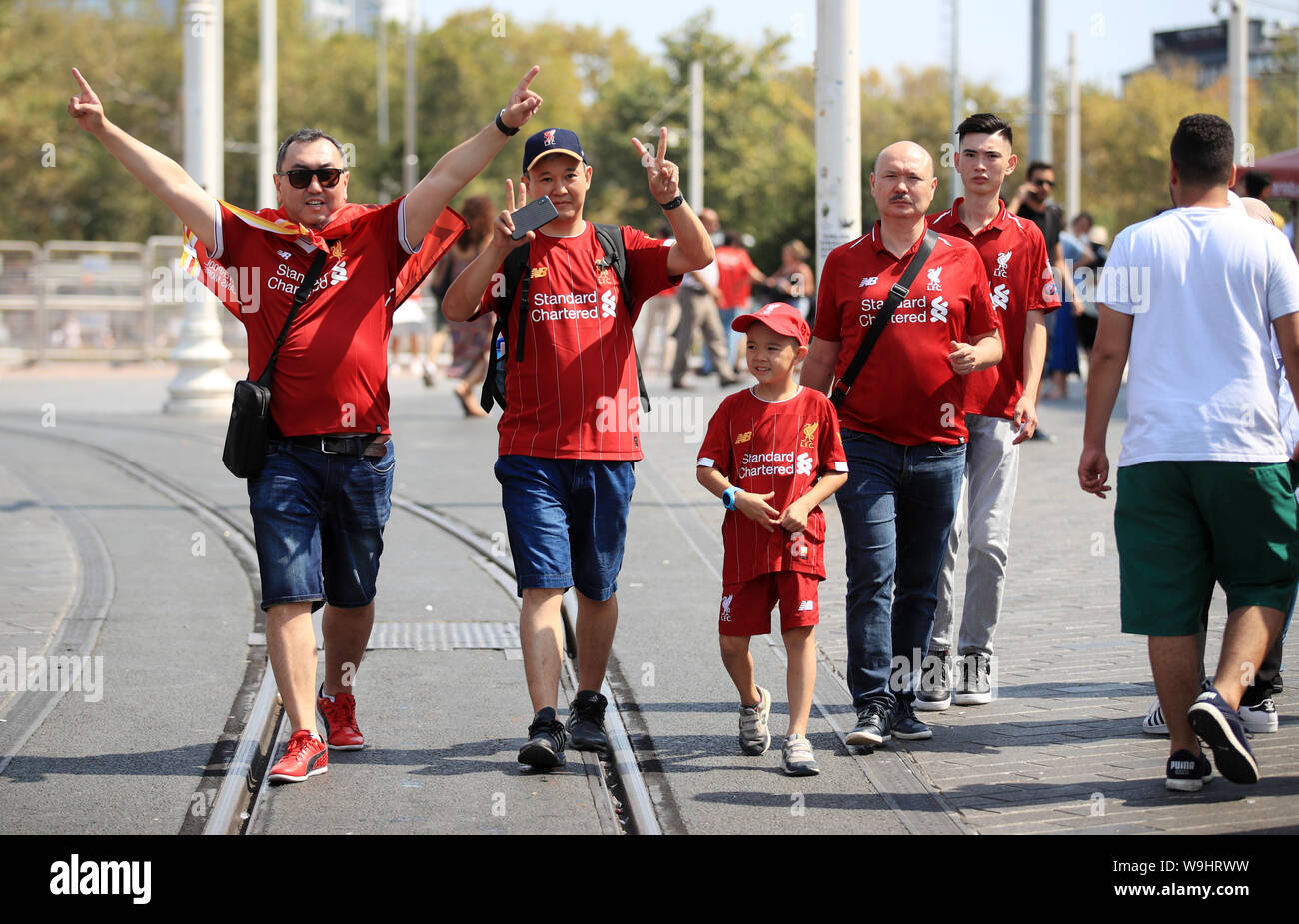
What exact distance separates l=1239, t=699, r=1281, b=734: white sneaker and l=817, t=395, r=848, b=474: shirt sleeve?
161cm

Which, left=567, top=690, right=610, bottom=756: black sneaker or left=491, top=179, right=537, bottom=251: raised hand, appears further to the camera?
left=567, top=690, right=610, bottom=756: black sneaker

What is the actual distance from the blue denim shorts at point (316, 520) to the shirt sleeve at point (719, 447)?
3.36ft

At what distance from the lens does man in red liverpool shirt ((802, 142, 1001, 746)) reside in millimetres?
5457

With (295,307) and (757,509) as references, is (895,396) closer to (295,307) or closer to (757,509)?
(757,509)

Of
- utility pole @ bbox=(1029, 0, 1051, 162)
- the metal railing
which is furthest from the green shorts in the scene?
the metal railing

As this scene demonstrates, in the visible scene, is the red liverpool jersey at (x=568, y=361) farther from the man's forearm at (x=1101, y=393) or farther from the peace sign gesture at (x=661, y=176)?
the man's forearm at (x=1101, y=393)

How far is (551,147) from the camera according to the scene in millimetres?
5230

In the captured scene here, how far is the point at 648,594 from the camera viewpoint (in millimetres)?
8141

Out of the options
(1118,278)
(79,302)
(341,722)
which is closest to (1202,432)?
(1118,278)

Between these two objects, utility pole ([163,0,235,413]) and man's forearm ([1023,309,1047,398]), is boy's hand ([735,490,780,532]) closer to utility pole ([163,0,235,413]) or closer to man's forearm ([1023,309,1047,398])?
man's forearm ([1023,309,1047,398])

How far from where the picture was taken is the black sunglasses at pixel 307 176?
520cm

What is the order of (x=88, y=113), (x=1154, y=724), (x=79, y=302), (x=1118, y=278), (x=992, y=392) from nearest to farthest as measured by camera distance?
(x=1118, y=278) → (x=88, y=113) → (x=1154, y=724) → (x=992, y=392) → (x=79, y=302)

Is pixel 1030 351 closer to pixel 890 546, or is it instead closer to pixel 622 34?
pixel 890 546

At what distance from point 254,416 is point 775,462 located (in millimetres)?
1610
